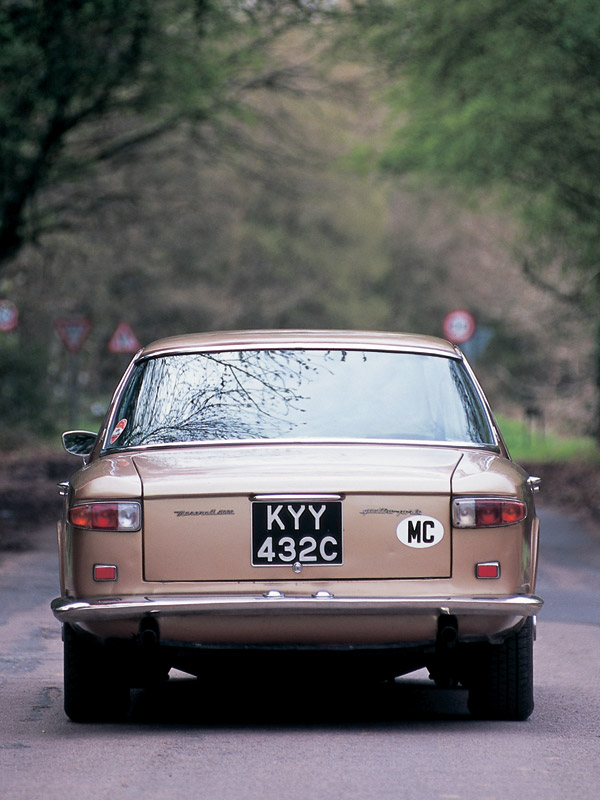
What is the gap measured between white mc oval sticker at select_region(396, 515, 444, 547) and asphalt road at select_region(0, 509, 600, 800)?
79 centimetres

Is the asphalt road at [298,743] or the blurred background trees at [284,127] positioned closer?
the asphalt road at [298,743]

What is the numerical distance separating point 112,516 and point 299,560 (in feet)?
2.51

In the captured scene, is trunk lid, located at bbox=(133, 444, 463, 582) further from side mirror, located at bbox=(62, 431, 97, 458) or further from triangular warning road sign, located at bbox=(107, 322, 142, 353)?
triangular warning road sign, located at bbox=(107, 322, 142, 353)

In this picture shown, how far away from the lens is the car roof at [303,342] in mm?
7086

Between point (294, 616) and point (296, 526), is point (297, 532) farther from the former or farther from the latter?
point (294, 616)

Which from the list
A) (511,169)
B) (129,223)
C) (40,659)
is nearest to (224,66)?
(511,169)

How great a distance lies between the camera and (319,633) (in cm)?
603

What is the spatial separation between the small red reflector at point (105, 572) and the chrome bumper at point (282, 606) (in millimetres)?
90

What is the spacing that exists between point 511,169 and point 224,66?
5.06 m

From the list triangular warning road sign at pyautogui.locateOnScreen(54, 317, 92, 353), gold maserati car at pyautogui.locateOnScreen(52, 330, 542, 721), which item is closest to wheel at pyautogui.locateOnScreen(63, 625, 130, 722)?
gold maserati car at pyautogui.locateOnScreen(52, 330, 542, 721)

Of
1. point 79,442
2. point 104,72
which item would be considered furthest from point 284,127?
point 79,442

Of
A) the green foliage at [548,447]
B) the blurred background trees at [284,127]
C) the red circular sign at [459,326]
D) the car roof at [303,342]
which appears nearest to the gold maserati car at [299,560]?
the car roof at [303,342]

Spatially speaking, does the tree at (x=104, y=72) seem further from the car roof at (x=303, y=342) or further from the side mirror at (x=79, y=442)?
the car roof at (x=303, y=342)

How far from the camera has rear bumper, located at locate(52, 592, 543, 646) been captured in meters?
5.97
